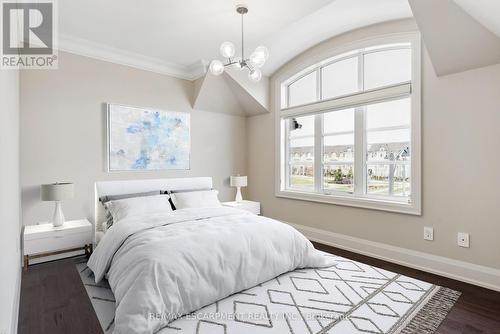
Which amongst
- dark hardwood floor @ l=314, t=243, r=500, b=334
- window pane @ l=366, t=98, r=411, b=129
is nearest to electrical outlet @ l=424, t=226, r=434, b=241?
dark hardwood floor @ l=314, t=243, r=500, b=334

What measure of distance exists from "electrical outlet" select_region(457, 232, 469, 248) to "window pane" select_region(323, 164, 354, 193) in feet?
4.27

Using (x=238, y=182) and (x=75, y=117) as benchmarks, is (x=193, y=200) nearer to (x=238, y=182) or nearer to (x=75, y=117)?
(x=238, y=182)

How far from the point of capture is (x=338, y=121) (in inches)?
155

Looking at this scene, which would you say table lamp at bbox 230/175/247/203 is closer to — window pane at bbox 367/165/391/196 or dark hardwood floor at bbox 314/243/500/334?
window pane at bbox 367/165/391/196

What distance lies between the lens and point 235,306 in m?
2.12

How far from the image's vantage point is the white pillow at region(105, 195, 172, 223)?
3107 millimetres

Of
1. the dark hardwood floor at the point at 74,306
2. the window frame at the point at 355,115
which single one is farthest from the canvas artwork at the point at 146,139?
the window frame at the point at 355,115

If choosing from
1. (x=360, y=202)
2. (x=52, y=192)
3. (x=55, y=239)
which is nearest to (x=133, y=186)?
(x=52, y=192)

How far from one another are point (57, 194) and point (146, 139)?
1.34 meters

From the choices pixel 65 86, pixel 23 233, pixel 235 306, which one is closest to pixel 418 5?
pixel 235 306

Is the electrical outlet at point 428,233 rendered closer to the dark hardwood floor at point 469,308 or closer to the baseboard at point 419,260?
the baseboard at point 419,260

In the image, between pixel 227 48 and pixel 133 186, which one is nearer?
pixel 227 48

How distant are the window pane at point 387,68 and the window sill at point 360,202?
1.45 metres

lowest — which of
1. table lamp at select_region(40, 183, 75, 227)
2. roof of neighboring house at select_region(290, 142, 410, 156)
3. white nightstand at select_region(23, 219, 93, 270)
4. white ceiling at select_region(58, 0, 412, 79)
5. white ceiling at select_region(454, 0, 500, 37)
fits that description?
white nightstand at select_region(23, 219, 93, 270)
